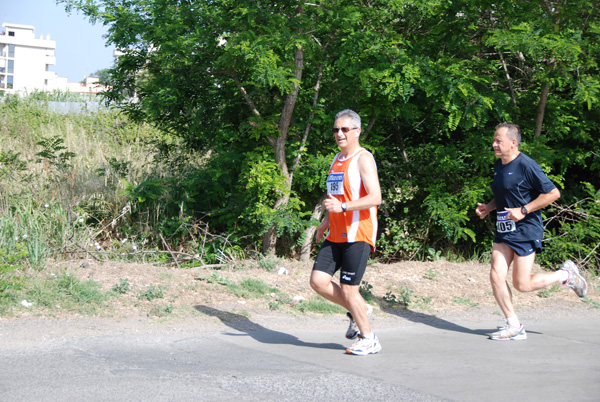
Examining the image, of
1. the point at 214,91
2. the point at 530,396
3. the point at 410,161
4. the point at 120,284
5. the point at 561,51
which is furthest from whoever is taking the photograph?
the point at 410,161

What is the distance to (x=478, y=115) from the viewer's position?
8.64m

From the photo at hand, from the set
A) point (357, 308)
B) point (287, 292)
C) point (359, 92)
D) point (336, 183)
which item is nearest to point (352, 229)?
point (336, 183)

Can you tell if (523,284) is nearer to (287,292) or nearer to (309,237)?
(287,292)

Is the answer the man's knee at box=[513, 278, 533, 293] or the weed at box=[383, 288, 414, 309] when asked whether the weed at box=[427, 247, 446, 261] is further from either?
the man's knee at box=[513, 278, 533, 293]

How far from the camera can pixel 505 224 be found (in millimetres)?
6398

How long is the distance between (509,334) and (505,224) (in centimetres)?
109

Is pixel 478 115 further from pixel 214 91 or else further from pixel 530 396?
pixel 530 396

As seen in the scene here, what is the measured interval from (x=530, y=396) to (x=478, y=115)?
16.5 feet

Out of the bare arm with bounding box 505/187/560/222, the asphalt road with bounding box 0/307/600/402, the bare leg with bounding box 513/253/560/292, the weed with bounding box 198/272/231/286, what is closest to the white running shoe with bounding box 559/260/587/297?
the bare leg with bounding box 513/253/560/292

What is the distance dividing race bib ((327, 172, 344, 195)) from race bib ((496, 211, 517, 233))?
190cm

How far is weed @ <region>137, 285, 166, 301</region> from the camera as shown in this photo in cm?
676

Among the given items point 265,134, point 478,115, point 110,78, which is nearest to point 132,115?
point 110,78

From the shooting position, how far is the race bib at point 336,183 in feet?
18.2

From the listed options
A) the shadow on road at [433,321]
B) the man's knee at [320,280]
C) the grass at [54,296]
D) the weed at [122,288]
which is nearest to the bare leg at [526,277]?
the shadow on road at [433,321]
